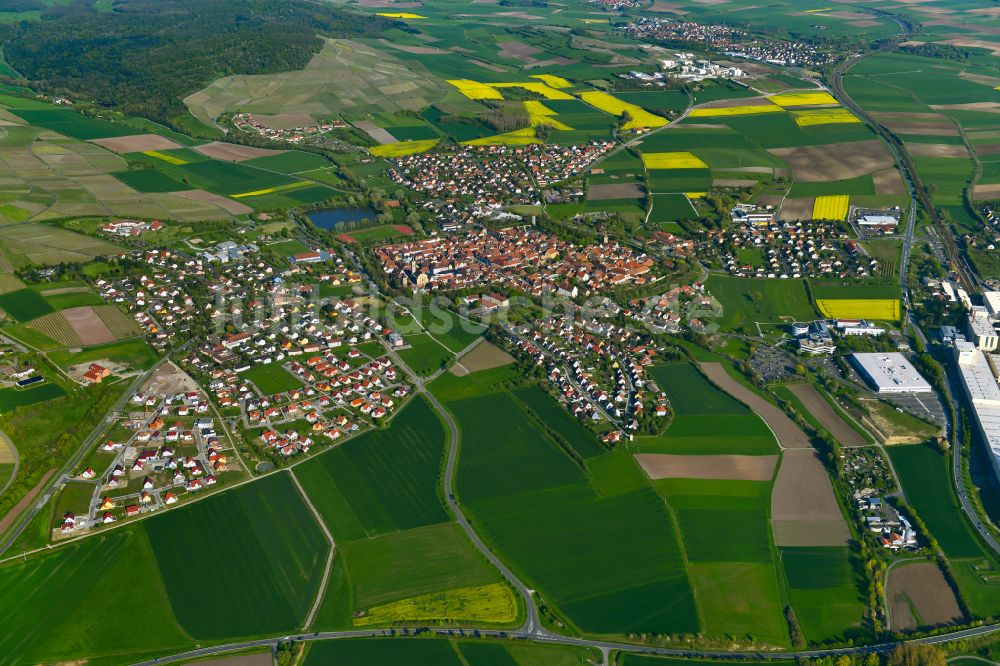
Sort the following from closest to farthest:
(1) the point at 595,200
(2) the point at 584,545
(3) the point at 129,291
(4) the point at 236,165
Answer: (2) the point at 584,545
(3) the point at 129,291
(1) the point at 595,200
(4) the point at 236,165

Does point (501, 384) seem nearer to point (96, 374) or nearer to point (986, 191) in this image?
point (96, 374)

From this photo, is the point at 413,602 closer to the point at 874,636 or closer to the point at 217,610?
the point at 217,610

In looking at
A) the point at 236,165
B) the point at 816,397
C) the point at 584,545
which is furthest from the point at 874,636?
the point at 236,165

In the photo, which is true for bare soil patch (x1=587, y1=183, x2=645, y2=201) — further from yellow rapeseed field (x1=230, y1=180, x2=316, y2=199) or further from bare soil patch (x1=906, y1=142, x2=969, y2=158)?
bare soil patch (x1=906, y1=142, x2=969, y2=158)

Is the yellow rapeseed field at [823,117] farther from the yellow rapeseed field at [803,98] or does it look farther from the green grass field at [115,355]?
the green grass field at [115,355]

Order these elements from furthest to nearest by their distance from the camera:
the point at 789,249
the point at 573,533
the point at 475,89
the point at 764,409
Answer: the point at 475,89
the point at 789,249
the point at 764,409
the point at 573,533

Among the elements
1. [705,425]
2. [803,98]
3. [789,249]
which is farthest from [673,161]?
[705,425]

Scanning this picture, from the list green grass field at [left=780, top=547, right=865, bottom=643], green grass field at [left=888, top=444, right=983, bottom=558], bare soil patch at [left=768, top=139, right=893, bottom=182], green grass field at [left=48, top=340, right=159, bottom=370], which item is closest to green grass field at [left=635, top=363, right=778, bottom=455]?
green grass field at [left=888, top=444, right=983, bottom=558]
